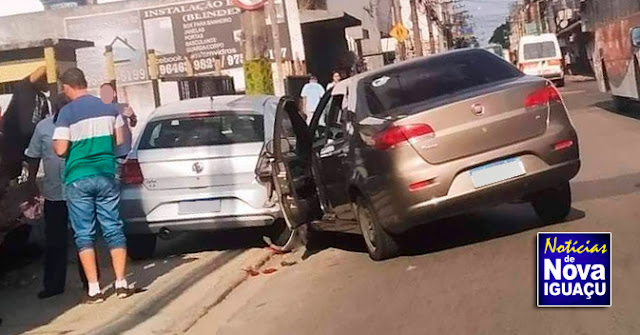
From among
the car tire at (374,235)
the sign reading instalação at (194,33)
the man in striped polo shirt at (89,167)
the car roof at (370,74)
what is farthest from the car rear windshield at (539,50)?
the man in striped polo shirt at (89,167)

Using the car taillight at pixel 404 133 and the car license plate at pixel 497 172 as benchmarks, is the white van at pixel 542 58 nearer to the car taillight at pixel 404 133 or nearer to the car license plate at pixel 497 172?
the car license plate at pixel 497 172

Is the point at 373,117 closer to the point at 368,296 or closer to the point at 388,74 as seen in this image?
the point at 388,74

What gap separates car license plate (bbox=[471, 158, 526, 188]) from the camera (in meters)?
8.96

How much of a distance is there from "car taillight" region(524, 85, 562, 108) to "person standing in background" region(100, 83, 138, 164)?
3.41 metres

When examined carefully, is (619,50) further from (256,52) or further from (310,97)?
(256,52)

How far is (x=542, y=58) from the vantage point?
4203 cm

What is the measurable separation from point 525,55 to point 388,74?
3406cm

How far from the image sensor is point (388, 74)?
985cm

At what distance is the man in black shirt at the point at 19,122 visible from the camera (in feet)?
33.1

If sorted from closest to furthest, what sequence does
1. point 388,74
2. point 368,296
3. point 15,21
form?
point 368,296
point 388,74
point 15,21

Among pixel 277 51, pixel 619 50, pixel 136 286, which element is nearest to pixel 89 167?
pixel 136 286

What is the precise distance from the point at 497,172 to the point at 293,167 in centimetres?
218

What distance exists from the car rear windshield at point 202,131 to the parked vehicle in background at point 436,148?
0.75 m

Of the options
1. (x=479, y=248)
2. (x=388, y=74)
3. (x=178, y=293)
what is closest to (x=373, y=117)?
Answer: (x=388, y=74)
